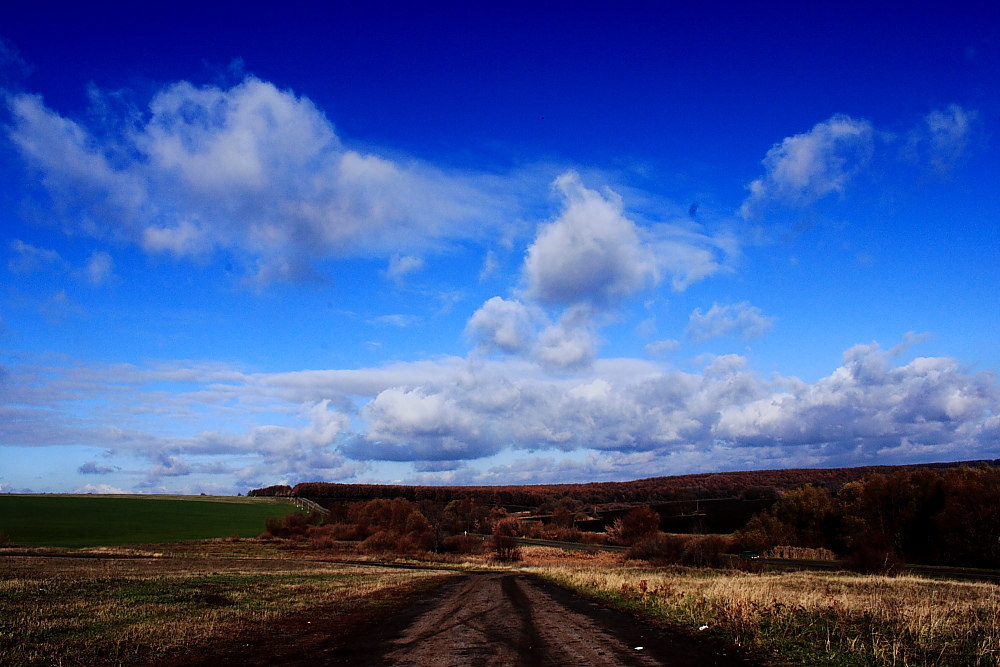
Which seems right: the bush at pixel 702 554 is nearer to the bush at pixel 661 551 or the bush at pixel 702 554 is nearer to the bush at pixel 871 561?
the bush at pixel 661 551

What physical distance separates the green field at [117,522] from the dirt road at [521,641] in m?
86.2

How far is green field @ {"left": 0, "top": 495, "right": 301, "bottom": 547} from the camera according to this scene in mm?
92875

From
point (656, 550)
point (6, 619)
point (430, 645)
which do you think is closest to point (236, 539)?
point (656, 550)

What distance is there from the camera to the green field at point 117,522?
3656 inches

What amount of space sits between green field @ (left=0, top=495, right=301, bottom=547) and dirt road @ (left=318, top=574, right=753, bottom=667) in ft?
283

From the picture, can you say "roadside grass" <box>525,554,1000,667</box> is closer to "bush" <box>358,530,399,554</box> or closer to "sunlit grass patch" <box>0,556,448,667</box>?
"sunlit grass patch" <box>0,556,448,667</box>

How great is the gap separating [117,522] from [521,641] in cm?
13750

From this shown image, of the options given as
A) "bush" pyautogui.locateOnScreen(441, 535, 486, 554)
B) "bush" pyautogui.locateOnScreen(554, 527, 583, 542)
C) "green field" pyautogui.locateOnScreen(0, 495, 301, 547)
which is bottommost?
"bush" pyautogui.locateOnScreen(554, 527, 583, 542)

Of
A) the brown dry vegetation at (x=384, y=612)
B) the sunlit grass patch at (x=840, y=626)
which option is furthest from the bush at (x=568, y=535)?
the sunlit grass patch at (x=840, y=626)

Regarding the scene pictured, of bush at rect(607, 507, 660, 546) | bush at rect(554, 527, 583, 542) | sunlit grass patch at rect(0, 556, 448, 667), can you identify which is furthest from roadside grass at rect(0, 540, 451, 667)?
bush at rect(554, 527, 583, 542)

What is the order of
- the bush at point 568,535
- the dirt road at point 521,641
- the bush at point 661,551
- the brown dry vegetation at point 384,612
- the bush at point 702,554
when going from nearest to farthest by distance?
the brown dry vegetation at point 384,612, the dirt road at point 521,641, the bush at point 702,554, the bush at point 661,551, the bush at point 568,535

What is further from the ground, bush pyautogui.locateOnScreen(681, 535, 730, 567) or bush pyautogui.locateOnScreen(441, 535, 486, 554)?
bush pyautogui.locateOnScreen(681, 535, 730, 567)

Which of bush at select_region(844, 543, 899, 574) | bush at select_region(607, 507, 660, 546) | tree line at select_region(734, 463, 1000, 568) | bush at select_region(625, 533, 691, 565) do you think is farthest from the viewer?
bush at select_region(607, 507, 660, 546)

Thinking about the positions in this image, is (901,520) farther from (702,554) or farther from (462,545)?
(462,545)
